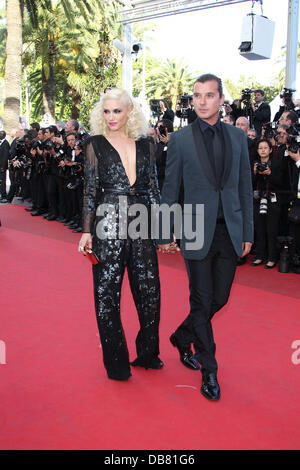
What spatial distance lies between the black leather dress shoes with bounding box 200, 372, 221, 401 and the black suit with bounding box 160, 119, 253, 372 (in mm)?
45

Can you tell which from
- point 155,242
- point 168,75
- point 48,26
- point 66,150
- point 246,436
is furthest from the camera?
point 168,75

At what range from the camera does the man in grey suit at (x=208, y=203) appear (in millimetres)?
3176

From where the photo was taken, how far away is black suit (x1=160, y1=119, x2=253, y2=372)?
3180 millimetres

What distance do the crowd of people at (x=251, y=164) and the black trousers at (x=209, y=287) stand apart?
3.10 ft

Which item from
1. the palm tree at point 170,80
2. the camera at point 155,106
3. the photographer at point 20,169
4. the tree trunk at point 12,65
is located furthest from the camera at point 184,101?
the palm tree at point 170,80

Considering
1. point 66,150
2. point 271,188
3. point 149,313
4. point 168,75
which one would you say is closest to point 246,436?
point 149,313

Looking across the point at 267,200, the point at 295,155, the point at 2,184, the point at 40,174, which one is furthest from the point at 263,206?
the point at 2,184

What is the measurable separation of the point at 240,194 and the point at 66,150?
693cm

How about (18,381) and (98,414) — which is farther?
(18,381)

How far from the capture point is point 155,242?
3451 millimetres

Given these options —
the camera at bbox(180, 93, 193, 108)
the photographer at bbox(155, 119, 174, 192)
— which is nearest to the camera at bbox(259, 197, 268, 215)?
the photographer at bbox(155, 119, 174, 192)

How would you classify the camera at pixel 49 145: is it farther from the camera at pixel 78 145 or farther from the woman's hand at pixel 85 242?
the woman's hand at pixel 85 242

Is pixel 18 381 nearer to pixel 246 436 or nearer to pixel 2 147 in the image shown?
pixel 246 436

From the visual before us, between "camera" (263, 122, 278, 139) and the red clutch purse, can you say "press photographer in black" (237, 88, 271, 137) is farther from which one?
the red clutch purse
